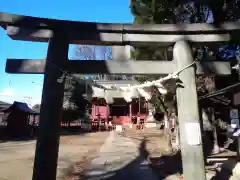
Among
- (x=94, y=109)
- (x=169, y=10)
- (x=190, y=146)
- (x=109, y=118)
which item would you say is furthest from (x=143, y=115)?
(x=190, y=146)

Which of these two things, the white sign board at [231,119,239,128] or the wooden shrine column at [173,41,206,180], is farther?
the white sign board at [231,119,239,128]

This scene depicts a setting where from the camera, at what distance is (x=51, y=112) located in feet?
14.5

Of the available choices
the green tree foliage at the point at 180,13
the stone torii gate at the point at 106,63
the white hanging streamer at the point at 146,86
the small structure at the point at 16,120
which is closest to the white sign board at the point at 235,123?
the stone torii gate at the point at 106,63

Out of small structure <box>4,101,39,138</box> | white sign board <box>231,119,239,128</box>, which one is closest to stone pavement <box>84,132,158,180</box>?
white sign board <box>231,119,239,128</box>

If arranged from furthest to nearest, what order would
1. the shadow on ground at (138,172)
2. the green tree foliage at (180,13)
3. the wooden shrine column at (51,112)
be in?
the green tree foliage at (180,13)
the shadow on ground at (138,172)
the wooden shrine column at (51,112)

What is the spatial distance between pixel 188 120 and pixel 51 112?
2463 mm

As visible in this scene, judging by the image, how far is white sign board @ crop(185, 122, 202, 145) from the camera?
14.5 feet

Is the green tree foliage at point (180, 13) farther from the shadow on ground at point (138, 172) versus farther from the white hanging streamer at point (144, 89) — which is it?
the shadow on ground at point (138, 172)

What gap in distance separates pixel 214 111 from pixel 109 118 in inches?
660

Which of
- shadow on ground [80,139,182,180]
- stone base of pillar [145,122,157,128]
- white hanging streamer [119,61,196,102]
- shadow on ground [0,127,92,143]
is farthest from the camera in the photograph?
stone base of pillar [145,122,157,128]

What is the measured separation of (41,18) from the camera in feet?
15.5

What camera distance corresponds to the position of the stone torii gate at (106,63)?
14.4 feet

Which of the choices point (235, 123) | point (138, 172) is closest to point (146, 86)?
point (235, 123)

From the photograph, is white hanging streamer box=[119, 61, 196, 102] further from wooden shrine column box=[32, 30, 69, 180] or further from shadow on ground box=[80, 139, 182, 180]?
shadow on ground box=[80, 139, 182, 180]
